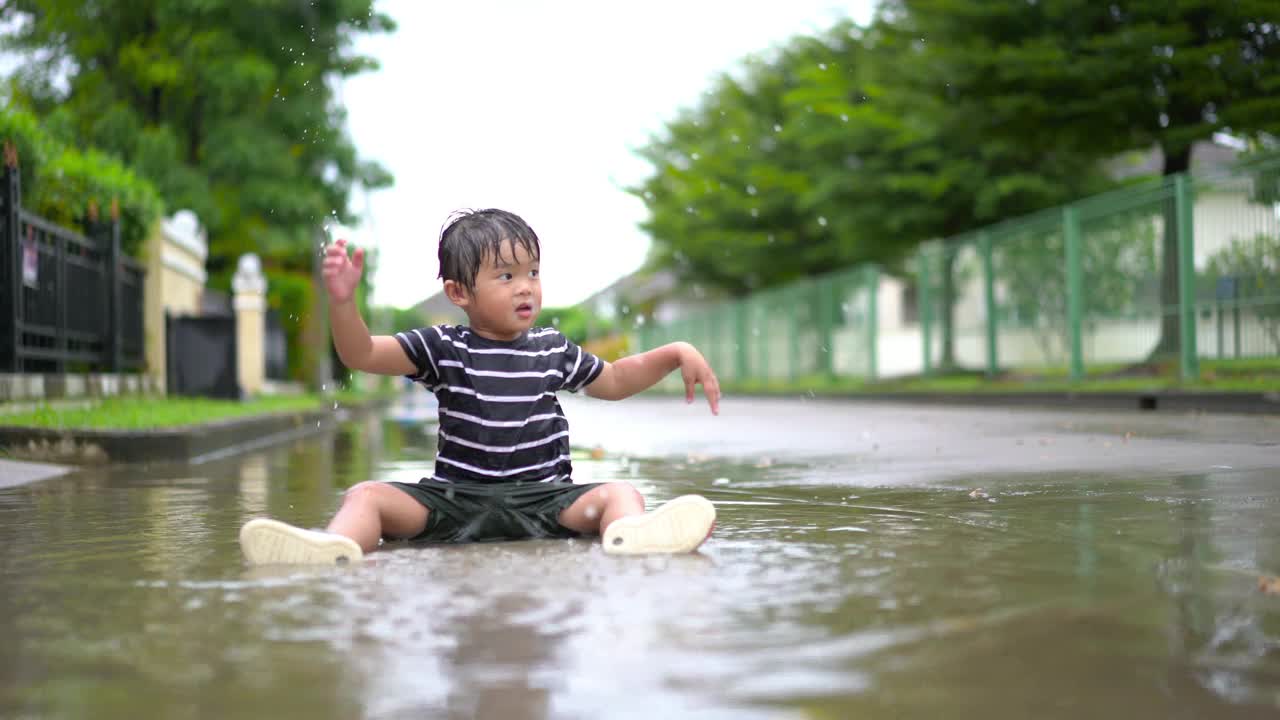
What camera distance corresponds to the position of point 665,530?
153 inches

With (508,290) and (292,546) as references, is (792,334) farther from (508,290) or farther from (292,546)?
(292,546)

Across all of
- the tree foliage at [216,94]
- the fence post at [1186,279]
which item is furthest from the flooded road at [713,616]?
the tree foliage at [216,94]

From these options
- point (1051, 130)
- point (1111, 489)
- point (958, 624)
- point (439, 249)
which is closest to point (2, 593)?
point (439, 249)

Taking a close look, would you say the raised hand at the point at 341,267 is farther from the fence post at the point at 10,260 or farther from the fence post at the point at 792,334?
the fence post at the point at 792,334

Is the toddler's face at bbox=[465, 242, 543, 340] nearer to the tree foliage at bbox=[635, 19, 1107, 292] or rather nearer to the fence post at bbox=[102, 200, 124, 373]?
the fence post at bbox=[102, 200, 124, 373]

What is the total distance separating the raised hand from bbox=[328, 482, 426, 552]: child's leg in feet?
2.18

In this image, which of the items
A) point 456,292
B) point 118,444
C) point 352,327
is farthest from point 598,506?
point 118,444

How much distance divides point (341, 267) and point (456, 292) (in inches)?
32.1

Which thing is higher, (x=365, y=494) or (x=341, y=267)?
(x=341, y=267)

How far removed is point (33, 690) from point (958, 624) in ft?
5.47

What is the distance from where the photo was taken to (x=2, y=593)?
134 inches

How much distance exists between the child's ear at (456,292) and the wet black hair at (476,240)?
0.01 metres

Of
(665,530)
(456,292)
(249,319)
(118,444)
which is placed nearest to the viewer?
(665,530)

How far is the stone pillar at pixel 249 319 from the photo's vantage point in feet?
74.0
